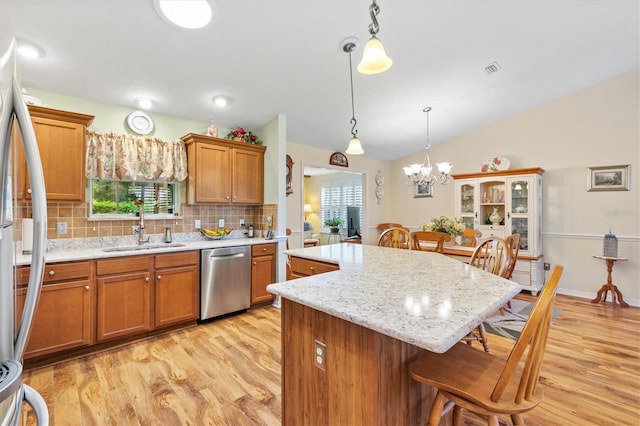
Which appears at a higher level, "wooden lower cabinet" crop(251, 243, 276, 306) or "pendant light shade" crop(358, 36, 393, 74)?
"pendant light shade" crop(358, 36, 393, 74)

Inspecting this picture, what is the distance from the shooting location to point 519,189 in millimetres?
4371

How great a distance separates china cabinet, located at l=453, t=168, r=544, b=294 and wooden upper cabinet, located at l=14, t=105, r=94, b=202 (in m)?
5.09

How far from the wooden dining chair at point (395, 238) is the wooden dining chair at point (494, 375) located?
5.87 ft

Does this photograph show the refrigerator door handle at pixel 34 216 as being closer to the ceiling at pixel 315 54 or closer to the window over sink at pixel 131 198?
the ceiling at pixel 315 54

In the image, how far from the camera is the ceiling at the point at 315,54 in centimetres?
216

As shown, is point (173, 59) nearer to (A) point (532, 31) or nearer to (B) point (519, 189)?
(A) point (532, 31)

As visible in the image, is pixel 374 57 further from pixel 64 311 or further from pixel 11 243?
pixel 64 311

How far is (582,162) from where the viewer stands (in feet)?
13.6

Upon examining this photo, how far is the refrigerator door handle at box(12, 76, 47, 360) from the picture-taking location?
0.71 metres

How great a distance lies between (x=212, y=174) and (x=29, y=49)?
5.85ft

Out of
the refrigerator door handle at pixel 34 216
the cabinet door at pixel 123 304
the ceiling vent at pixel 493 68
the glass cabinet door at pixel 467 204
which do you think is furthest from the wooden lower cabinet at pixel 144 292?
the glass cabinet door at pixel 467 204

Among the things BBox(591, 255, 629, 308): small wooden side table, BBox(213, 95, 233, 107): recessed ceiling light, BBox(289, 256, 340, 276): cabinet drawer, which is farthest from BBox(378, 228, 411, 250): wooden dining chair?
BBox(591, 255, 629, 308): small wooden side table

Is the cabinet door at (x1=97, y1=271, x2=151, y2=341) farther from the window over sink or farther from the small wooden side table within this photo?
the small wooden side table

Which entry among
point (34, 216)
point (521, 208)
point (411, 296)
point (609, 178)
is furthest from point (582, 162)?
point (34, 216)
